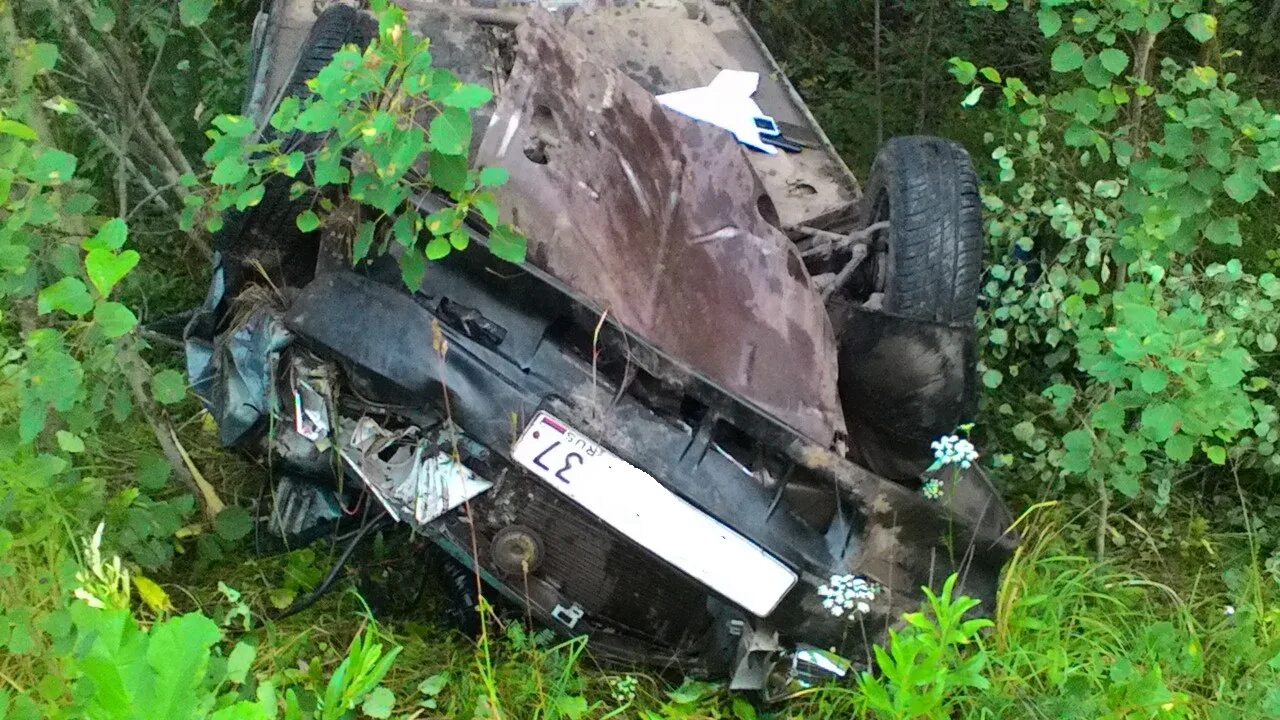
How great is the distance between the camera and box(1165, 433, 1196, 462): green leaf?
2.36 meters

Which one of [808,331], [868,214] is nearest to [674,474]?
[808,331]

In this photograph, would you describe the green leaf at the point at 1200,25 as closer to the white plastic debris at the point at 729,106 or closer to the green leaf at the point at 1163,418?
the green leaf at the point at 1163,418

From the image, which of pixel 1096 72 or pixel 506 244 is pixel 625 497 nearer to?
pixel 506 244

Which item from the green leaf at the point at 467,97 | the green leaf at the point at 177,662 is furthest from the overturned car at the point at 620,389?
the green leaf at the point at 177,662

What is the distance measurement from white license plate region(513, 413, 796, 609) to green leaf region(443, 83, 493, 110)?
65 centimetres

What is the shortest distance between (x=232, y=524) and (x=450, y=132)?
1.44m

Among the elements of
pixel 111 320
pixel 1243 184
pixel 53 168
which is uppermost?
pixel 53 168

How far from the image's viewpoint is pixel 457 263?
2189mm

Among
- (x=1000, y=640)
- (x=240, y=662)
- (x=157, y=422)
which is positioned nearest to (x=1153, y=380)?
(x=1000, y=640)

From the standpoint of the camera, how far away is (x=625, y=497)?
2.08 meters

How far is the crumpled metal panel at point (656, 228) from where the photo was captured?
7.07 feet

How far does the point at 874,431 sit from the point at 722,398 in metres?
0.62

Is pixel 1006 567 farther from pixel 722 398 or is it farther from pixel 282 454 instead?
pixel 282 454

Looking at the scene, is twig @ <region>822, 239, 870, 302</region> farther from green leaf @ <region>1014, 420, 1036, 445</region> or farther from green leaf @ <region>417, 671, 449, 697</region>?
green leaf @ <region>417, 671, 449, 697</region>
